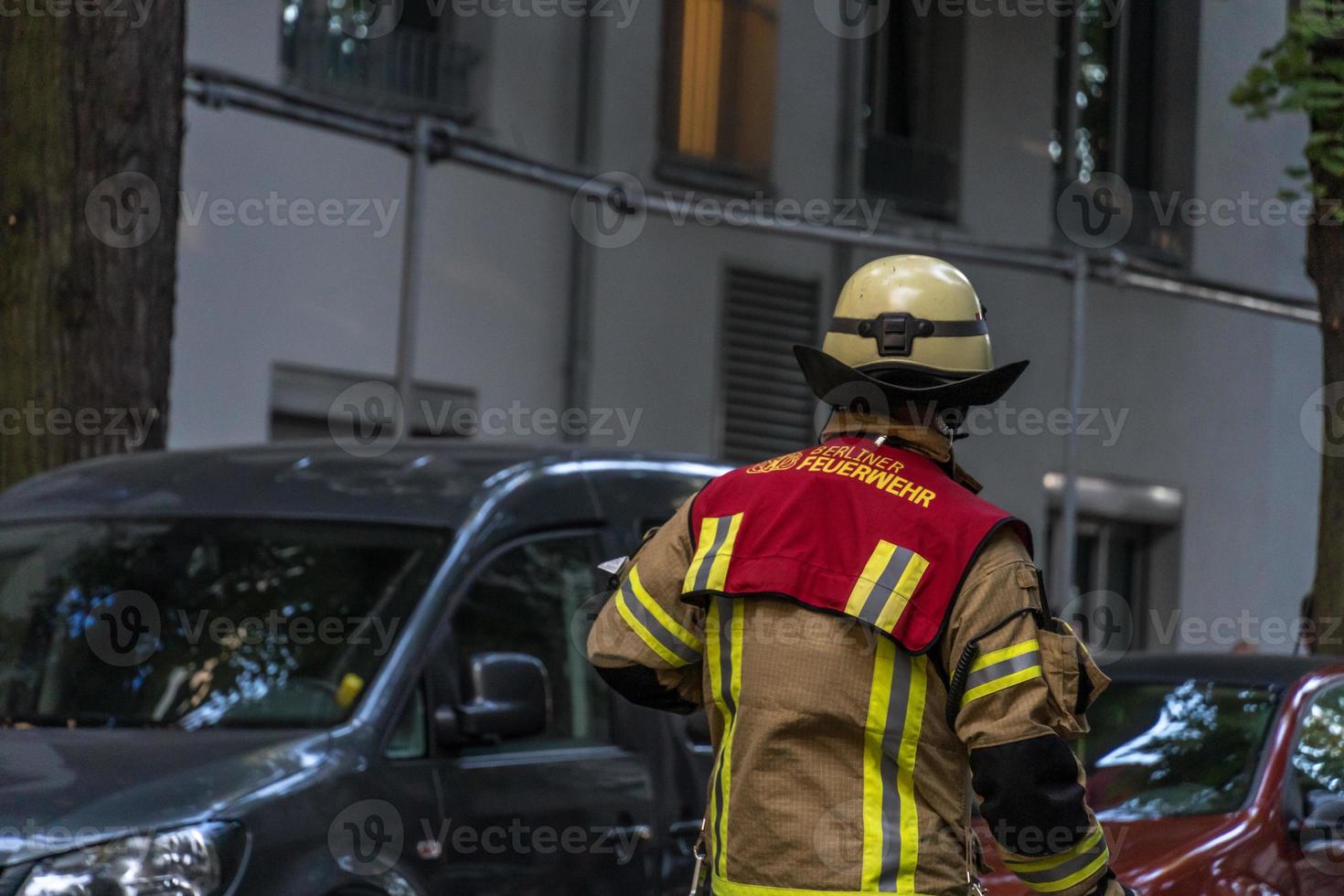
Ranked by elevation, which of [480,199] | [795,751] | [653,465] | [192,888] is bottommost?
[192,888]

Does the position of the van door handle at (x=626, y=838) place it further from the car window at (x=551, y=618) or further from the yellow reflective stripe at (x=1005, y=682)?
the yellow reflective stripe at (x=1005, y=682)

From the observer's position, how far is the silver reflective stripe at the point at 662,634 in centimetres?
325

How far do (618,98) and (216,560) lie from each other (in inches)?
347

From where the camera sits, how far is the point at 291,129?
11.8 meters

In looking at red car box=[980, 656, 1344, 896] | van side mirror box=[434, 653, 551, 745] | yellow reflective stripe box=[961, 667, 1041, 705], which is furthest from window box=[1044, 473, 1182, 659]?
yellow reflective stripe box=[961, 667, 1041, 705]

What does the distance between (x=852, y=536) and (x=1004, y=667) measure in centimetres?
31

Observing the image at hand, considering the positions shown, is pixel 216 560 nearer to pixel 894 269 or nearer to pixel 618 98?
pixel 894 269

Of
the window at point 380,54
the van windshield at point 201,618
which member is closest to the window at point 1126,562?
the window at point 380,54

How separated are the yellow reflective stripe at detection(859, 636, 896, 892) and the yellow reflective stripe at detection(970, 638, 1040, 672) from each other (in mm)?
143

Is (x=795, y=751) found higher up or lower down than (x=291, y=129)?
lower down

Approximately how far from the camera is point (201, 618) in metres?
5.06

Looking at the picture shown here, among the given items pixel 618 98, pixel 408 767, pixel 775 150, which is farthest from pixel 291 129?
pixel 408 767

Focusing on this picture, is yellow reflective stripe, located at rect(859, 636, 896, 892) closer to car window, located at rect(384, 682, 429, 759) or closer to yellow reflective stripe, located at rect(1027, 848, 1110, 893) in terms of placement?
yellow reflective stripe, located at rect(1027, 848, 1110, 893)

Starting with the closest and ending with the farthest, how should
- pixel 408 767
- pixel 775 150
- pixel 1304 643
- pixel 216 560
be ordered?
pixel 408 767
pixel 216 560
pixel 1304 643
pixel 775 150
